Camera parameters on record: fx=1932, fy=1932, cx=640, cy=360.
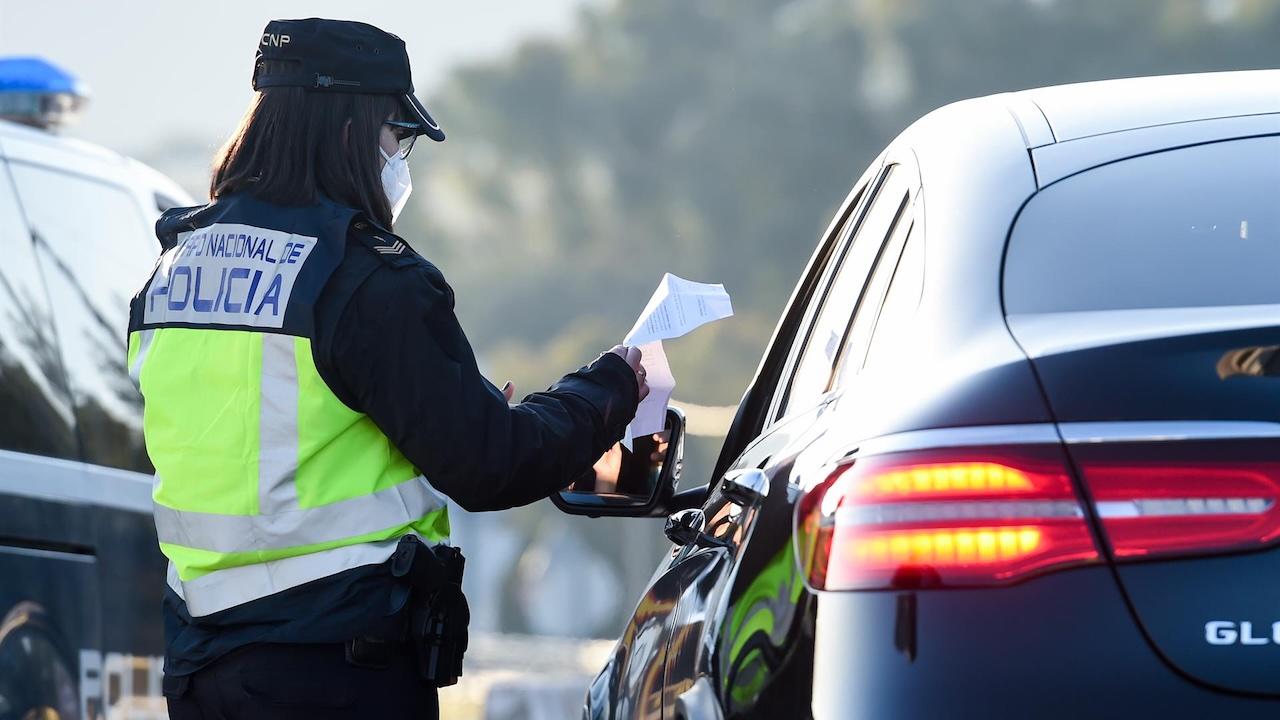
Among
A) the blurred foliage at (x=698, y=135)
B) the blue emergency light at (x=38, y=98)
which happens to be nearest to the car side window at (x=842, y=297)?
the blue emergency light at (x=38, y=98)

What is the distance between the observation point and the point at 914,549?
1893mm

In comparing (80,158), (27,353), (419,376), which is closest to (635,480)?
(419,376)

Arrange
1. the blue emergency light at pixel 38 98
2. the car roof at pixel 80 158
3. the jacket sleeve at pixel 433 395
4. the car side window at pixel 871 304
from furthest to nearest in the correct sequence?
the blue emergency light at pixel 38 98 < the car roof at pixel 80 158 < the jacket sleeve at pixel 433 395 < the car side window at pixel 871 304

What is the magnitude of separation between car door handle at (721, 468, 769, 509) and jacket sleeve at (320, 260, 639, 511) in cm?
51

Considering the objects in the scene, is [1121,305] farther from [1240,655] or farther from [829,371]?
[829,371]

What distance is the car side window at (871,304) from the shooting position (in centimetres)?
237

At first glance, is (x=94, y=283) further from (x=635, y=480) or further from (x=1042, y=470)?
(x=1042, y=470)

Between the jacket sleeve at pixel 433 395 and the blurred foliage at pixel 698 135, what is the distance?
32331mm

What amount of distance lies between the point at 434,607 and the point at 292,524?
0.26 meters

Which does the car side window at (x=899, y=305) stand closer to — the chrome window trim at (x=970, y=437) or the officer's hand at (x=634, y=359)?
the chrome window trim at (x=970, y=437)

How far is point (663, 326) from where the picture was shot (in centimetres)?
331

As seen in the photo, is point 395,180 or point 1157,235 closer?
point 1157,235

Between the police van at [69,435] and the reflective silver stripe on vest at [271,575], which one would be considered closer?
the reflective silver stripe on vest at [271,575]

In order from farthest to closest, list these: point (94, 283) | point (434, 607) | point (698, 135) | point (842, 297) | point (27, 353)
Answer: point (698, 135) < point (94, 283) < point (27, 353) < point (434, 607) < point (842, 297)
